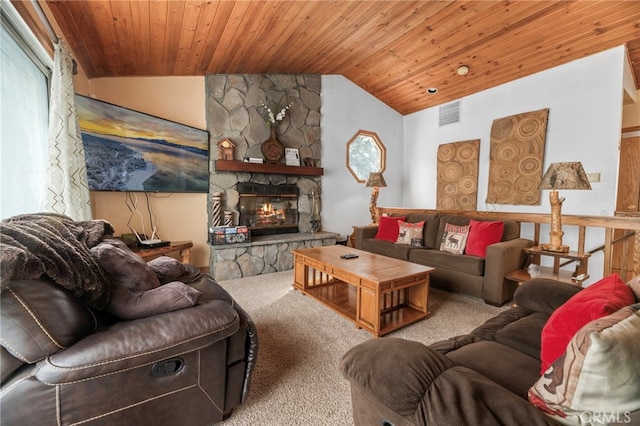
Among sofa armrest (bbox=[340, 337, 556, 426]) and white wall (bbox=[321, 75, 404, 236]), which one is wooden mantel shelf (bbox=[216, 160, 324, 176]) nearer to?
white wall (bbox=[321, 75, 404, 236])

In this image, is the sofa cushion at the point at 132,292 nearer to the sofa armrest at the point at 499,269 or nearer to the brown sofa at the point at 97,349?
the brown sofa at the point at 97,349

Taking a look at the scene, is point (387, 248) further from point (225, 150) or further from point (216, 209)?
point (225, 150)

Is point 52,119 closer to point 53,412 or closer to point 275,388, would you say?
point 53,412

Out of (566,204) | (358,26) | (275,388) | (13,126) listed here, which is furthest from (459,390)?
(566,204)

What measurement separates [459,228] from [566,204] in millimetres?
1627

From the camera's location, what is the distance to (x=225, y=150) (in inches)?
157

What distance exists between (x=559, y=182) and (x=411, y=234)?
1670 mm

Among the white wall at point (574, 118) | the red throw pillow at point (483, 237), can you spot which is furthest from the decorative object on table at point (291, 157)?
the white wall at point (574, 118)

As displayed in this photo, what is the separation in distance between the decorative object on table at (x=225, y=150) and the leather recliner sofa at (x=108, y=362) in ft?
10.0

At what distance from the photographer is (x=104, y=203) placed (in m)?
3.23

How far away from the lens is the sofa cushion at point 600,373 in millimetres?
618

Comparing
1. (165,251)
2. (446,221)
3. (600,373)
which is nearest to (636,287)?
(600,373)

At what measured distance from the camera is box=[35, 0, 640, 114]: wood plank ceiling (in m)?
2.54

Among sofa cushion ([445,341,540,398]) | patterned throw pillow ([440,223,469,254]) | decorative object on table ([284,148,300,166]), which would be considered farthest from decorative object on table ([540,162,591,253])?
decorative object on table ([284,148,300,166])
